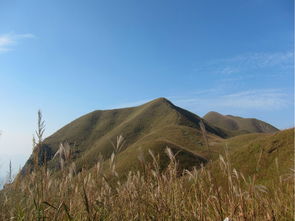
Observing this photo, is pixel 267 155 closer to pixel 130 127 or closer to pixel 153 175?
pixel 153 175

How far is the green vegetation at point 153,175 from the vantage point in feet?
8.24

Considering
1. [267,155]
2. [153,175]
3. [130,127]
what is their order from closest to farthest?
[153,175] < [267,155] < [130,127]

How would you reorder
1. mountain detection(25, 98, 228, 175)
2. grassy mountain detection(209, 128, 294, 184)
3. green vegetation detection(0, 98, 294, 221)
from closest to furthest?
green vegetation detection(0, 98, 294, 221)
grassy mountain detection(209, 128, 294, 184)
mountain detection(25, 98, 228, 175)

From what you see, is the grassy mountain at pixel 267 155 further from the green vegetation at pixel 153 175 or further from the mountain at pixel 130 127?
the mountain at pixel 130 127

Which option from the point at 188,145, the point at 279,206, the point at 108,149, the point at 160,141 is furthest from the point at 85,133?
the point at 279,206

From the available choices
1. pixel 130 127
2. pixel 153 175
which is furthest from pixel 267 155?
pixel 130 127

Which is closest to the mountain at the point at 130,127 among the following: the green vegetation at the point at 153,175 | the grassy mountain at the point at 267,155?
the green vegetation at the point at 153,175

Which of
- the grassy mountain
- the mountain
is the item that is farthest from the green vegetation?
the mountain

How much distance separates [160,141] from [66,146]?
188ft

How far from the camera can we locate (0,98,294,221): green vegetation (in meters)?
2.51

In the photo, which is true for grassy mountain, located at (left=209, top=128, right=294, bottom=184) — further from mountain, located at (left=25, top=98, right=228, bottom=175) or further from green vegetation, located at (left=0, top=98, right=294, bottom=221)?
mountain, located at (left=25, top=98, right=228, bottom=175)

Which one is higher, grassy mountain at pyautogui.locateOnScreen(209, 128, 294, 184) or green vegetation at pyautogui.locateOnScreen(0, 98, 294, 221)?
green vegetation at pyautogui.locateOnScreen(0, 98, 294, 221)

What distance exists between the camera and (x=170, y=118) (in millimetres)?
122000

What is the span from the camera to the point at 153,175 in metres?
4.99
